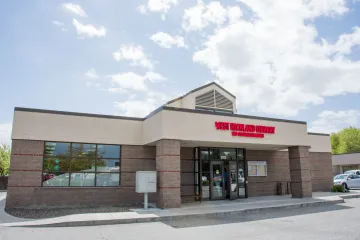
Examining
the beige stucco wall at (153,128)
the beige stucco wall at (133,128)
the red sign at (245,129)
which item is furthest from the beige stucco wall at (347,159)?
the beige stucco wall at (153,128)

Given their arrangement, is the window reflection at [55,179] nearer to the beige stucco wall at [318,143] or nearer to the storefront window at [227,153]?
the storefront window at [227,153]

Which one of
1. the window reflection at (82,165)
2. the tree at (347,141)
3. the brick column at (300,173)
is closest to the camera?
the window reflection at (82,165)

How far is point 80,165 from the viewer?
617 inches

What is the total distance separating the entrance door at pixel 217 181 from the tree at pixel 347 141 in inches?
2528

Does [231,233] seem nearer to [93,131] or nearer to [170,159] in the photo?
[170,159]

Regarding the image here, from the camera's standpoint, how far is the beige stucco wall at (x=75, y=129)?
48.3 ft

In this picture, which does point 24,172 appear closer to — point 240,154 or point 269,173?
point 240,154

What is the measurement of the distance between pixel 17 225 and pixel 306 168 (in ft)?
50.6

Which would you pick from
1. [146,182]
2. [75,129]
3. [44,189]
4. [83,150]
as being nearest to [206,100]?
[146,182]

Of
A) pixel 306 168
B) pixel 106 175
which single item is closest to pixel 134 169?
pixel 106 175

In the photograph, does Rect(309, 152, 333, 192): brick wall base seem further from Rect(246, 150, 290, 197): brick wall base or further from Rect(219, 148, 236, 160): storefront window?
Rect(219, 148, 236, 160): storefront window

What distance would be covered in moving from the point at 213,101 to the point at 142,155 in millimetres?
7167

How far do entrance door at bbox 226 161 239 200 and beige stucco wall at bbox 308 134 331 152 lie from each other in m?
8.05

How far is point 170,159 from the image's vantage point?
46.9 feet
